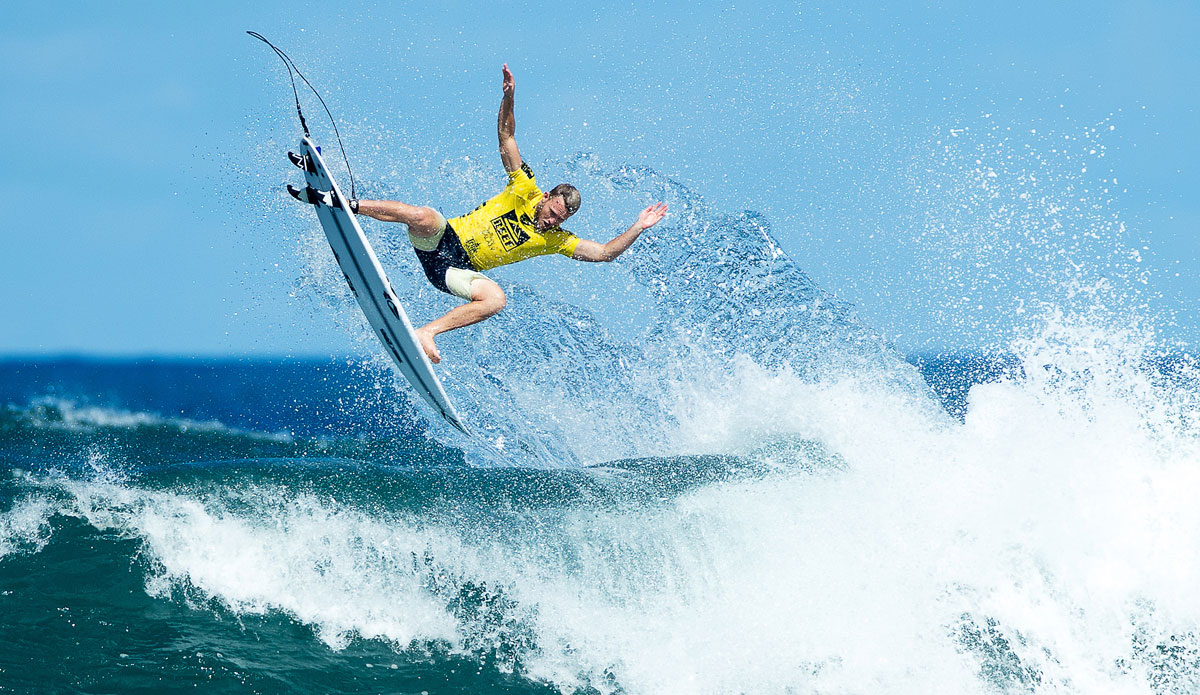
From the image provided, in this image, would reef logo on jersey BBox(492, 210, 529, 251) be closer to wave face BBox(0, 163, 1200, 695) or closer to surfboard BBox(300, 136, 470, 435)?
surfboard BBox(300, 136, 470, 435)

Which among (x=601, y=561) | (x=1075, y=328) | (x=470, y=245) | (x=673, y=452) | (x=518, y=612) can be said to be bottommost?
(x=518, y=612)

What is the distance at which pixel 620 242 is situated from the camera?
25.0 ft

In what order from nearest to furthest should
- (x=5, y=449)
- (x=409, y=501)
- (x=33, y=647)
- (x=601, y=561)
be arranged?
(x=33, y=647), (x=601, y=561), (x=409, y=501), (x=5, y=449)

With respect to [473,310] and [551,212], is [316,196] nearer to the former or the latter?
[473,310]

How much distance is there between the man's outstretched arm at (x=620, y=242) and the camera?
7496 mm

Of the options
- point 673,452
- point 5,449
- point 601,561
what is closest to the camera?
point 601,561

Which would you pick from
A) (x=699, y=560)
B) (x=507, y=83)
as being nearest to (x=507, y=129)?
(x=507, y=83)

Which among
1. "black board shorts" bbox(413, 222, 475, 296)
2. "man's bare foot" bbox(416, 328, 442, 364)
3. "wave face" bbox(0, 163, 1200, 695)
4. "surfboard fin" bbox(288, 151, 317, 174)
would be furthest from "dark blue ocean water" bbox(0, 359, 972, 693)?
"surfboard fin" bbox(288, 151, 317, 174)

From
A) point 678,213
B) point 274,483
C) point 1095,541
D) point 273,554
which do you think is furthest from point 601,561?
point 678,213

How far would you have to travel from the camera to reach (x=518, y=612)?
7109 millimetres

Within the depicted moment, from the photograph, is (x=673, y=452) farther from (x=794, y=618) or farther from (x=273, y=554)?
(x=273, y=554)

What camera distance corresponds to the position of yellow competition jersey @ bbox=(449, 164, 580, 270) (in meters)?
7.47

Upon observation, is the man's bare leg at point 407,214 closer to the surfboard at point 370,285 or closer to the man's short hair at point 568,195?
the surfboard at point 370,285

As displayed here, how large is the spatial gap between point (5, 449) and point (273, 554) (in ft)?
32.8
